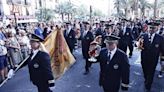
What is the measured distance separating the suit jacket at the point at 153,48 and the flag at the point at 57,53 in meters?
3.30

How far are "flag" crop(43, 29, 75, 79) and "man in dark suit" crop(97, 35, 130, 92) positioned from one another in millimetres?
4722

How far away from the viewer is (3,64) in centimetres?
1052

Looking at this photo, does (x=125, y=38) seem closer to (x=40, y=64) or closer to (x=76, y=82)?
(x=76, y=82)

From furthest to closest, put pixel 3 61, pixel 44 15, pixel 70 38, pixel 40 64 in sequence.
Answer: pixel 44 15
pixel 70 38
pixel 3 61
pixel 40 64

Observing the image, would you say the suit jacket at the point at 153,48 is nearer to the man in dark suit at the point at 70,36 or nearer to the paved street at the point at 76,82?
the paved street at the point at 76,82

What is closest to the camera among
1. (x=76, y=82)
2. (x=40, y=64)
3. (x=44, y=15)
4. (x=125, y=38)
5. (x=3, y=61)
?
(x=40, y=64)

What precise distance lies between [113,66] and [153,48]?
3112 millimetres

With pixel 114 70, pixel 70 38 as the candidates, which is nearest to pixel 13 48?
pixel 70 38

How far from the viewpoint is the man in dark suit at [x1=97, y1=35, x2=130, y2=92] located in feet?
19.7

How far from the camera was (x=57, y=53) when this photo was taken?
1109 cm

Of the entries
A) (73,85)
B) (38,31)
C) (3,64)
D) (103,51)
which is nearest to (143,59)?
(73,85)

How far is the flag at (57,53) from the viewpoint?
10.9 meters

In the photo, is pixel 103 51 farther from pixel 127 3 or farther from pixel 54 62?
pixel 127 3

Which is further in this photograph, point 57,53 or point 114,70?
point 57,53
